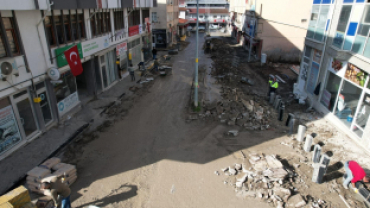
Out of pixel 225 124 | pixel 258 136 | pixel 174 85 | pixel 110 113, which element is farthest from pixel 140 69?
pixel 258 136

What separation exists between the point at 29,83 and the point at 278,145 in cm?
1101

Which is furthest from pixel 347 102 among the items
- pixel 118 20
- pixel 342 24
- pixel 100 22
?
pixel 118 20

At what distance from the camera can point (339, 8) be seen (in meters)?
12.0

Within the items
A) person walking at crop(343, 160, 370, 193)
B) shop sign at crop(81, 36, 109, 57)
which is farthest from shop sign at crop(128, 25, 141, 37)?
person walking at crop(343, 160, 370, 193)

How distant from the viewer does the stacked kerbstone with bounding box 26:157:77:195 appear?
7445 mm

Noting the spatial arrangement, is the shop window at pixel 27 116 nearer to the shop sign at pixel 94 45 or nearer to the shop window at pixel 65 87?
the shop window at pixel 65 87

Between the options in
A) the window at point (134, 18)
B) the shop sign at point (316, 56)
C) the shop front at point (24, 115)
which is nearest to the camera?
the shop front at point (24, 115)

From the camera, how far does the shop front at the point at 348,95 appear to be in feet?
33.1

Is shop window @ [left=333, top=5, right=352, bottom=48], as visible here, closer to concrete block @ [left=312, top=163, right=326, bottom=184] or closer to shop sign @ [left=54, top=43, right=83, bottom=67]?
concrete block @ [left=312, top=163, right=326, bottom=184]

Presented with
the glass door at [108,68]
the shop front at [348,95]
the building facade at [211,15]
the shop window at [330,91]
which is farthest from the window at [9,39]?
the building facade at [211,15]

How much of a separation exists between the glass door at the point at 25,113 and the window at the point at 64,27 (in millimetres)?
2915

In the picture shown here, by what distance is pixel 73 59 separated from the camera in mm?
12125

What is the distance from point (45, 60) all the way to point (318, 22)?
1511 cm

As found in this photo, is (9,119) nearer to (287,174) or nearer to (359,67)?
(287,174)
